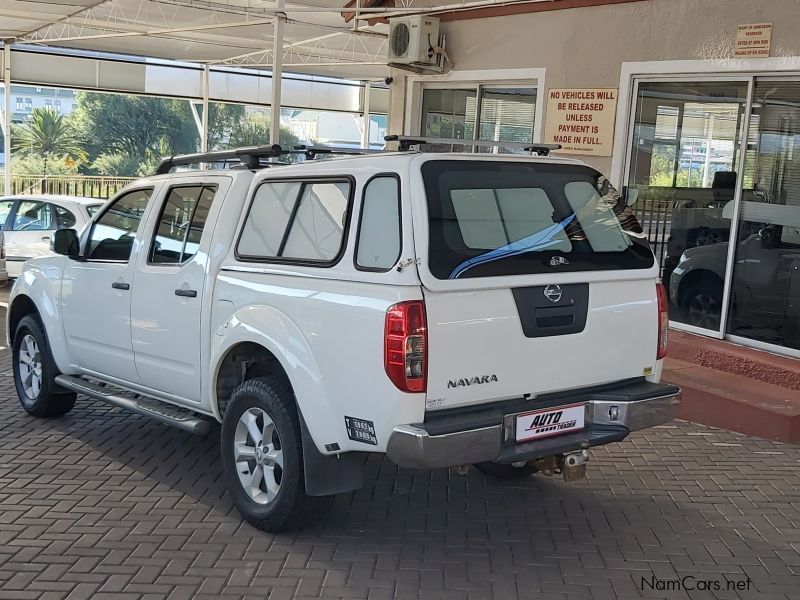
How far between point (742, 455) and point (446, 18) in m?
6.40

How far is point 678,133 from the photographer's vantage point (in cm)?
853

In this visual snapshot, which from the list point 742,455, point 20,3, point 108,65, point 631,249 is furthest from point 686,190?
point 108,65

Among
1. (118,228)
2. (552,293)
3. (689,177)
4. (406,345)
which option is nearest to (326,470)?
(406,345)

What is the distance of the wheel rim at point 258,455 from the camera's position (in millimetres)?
4562

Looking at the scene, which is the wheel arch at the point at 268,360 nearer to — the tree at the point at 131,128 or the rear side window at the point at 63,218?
the rear side window at the point at 63,218

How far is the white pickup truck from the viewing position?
3887mm

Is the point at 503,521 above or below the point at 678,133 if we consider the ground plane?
below

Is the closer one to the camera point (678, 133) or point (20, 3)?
point (678, 133)

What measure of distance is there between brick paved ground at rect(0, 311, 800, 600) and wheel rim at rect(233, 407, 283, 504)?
0.76 feet

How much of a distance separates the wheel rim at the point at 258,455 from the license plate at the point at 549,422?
1230 mm

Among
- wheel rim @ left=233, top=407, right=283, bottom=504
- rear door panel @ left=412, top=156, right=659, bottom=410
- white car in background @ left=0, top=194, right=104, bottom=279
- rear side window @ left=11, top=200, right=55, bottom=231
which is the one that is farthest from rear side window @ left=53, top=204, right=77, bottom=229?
rear door panel @ left=412, top=156, right=659, bottom=410

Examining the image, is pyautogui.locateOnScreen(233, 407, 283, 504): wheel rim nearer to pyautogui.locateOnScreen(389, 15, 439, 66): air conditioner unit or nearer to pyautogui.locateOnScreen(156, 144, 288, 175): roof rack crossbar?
pyautogui.locateOnScreen(156, 144, 288, 175): roof rack crossbar

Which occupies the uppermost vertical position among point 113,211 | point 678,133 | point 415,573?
point 678,133

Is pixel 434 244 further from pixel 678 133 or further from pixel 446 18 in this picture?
pixel 446 18
